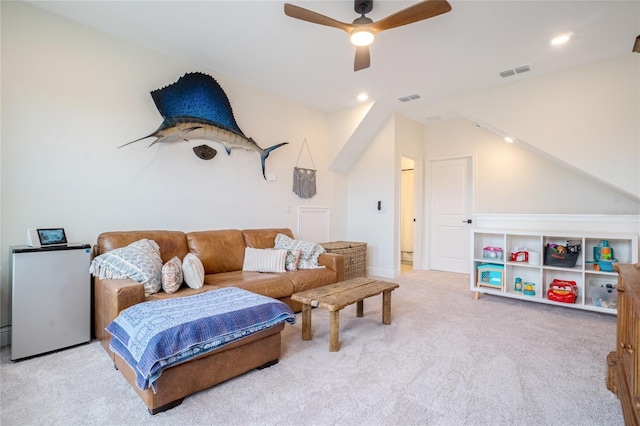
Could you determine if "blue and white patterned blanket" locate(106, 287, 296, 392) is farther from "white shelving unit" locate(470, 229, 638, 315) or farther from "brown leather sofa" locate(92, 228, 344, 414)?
"white shelving unit" locate(470, 229, 638, 315)

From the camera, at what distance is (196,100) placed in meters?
3.47

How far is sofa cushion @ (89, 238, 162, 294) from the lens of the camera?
7.88 ft

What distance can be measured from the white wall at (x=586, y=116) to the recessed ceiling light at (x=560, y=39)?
747 millimetres

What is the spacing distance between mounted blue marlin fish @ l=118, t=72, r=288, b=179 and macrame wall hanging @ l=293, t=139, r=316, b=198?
1.06 m

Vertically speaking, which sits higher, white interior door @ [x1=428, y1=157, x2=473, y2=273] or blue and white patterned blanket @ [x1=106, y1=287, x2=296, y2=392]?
white interior door @ [x1=428, y1=157, x2=473, y2=273]

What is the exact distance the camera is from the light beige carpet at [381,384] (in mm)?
1639

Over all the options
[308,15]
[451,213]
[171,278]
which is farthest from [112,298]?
[451,213]

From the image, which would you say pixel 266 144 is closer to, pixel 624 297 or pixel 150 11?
pixel 150 11

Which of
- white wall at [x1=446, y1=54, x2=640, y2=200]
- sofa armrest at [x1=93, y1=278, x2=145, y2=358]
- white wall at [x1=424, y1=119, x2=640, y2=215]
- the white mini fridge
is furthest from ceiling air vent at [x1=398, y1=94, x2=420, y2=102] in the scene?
the white mini fridge

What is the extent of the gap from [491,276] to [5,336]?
478 cm

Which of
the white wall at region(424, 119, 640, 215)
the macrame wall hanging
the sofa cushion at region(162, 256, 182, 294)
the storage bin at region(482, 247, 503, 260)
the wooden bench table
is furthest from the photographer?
the macrame wall hanging

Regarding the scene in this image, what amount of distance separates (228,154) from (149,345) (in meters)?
2.72

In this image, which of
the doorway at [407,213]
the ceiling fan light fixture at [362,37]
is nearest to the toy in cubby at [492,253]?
the doorway at [407,213]

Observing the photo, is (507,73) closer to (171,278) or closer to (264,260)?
(264,260)
